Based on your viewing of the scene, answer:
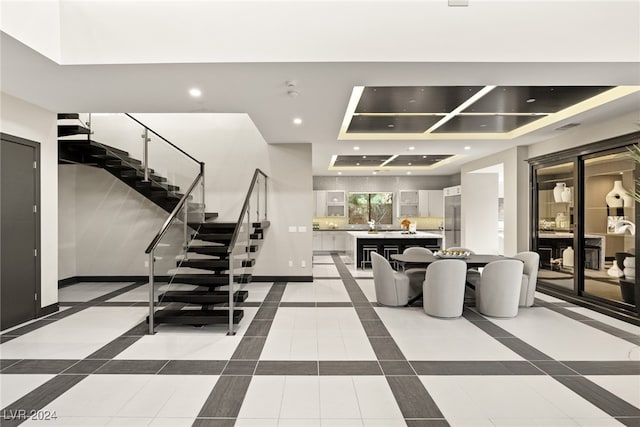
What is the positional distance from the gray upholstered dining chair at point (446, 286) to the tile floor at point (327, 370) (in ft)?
0.77

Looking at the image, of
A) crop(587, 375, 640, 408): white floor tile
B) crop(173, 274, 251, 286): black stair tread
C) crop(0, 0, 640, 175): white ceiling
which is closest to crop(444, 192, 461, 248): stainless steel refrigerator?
crop(0, 0, 640, 175): white ceiling

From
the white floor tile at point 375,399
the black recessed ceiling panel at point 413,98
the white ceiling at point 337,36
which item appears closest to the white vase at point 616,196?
the white ceiling at point 337,36

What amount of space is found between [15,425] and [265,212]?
5.53 metres

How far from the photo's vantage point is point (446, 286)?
5188mm

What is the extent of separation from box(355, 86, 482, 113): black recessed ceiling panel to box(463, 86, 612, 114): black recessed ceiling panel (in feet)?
1.23

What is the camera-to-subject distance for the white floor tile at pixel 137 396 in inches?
110

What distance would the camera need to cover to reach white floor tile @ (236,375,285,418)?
276cm

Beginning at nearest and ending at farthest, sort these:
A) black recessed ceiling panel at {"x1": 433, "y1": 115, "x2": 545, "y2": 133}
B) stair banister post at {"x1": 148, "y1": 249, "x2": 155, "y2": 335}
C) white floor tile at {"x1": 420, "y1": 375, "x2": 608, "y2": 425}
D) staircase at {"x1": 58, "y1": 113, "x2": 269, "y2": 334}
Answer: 1. white floor tile at {"x1": 420, "y1": 375, "x2": 608, "y2": 425}
2. stair banister post at {"x1": 148, "y1": 249, "x2": 155, "y2": 335}
3. staircase at {"x1": 58, "y1": 113, "x2": 269, "y2": 334}
4. black recessed ceiling panel at {"x1": 433, "y1": 115, "x2": 545, "y2": 133}

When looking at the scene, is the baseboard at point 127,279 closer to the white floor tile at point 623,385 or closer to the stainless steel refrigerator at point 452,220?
the white floor tile at point 623,385

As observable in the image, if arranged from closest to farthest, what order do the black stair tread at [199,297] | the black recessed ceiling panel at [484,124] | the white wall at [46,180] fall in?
the black stair tread at [199,297] → the white wall at [46,180] → the black recessed ceiling panel at [484,124]

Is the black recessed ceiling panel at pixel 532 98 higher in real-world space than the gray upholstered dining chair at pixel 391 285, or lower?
higher

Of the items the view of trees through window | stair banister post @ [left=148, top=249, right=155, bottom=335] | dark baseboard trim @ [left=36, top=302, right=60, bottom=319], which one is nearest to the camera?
stair banister post @ [left=148, top=249, right=155, bottom=335]

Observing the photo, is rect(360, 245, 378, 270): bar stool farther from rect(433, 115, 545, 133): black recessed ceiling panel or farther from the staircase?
rect(433, 115, 545, 133): black recessed ceiling panel

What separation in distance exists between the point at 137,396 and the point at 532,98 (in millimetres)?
5992
